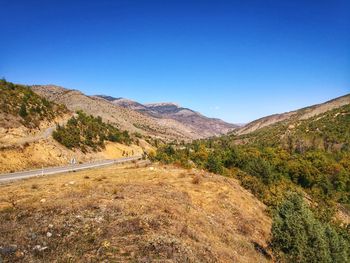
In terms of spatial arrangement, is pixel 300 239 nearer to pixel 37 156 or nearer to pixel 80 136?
pixel 37 156

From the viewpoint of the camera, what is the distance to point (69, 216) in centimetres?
1570

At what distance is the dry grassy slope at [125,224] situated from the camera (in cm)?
1190

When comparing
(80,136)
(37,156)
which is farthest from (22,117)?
(37,156)

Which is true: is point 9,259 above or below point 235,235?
above

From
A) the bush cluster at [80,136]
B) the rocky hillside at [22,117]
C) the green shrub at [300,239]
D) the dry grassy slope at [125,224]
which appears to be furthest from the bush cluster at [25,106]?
the green shrub at [300,239]

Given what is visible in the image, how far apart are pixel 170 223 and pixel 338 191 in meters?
74.4

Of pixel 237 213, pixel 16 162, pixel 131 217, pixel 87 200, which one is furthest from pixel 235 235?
pixel 16 162

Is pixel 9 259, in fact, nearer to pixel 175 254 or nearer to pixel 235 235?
pixel 175 254

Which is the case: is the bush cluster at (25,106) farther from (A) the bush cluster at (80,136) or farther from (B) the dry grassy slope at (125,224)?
(B) the dry grassy slope at (125,224)

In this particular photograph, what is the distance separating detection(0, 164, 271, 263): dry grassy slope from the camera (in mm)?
11898

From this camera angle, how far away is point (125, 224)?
14719 millimetres

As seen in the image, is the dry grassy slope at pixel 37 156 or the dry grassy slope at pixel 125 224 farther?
the dry grassy slope at pixel 37 156

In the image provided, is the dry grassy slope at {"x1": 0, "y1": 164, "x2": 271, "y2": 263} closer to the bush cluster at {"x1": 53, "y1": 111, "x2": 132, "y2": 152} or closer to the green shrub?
the green shrub

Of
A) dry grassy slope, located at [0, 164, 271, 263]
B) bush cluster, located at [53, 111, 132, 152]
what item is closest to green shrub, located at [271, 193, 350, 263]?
dry grassy slope, located at [0, 164, 271, 263]
